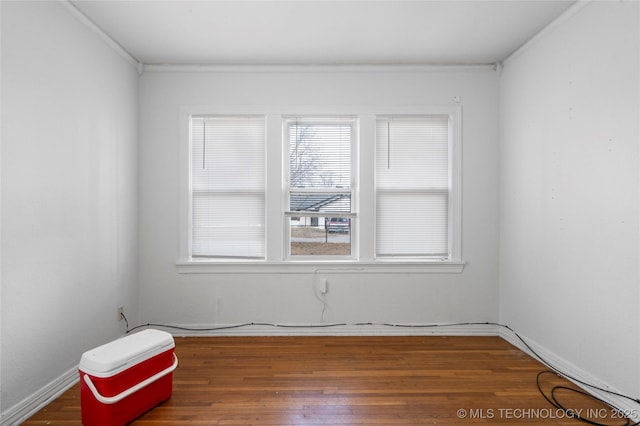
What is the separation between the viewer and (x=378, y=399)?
2.14 m

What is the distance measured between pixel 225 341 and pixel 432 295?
2.04 metres

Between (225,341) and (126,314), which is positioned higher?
(126,314)

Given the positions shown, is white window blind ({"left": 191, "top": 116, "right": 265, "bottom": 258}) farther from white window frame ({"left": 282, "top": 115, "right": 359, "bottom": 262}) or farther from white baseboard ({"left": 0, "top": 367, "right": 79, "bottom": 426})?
white baseboard ({"left": 0, "top": 367, "right": 79, "bottom": 426})

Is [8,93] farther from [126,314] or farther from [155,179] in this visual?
[126,314]

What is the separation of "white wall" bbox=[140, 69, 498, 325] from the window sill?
5cm

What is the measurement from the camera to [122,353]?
1.87m

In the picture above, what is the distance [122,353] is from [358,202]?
2.24 m

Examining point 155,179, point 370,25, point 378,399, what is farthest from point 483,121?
point 155,179

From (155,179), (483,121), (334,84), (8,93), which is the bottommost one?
(155,179)

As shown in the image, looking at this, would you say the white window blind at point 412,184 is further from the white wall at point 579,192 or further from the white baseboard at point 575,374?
the white baseboard at point 575,374

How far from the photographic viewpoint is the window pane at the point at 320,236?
3.35 meters

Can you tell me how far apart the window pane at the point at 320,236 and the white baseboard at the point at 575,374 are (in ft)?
5.66

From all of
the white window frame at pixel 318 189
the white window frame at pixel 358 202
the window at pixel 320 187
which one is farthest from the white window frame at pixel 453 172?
the window at pixel 320 187

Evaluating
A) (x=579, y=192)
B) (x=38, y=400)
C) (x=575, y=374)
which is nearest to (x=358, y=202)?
(x=579, y=192)
